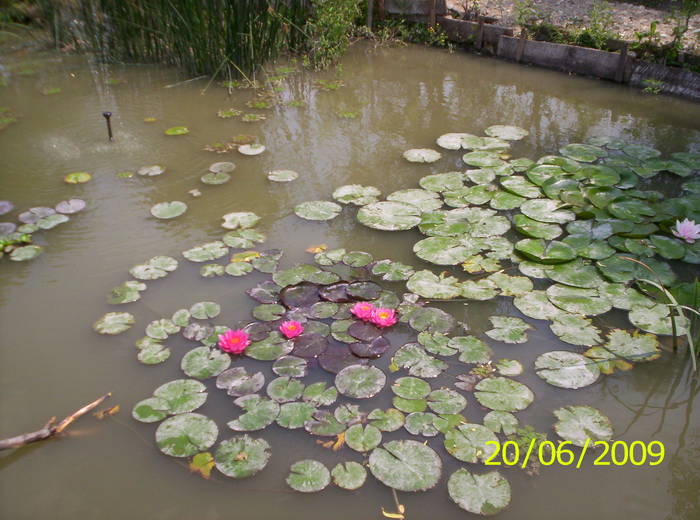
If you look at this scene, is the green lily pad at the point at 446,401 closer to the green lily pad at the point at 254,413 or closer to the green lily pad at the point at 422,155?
the green lily pad at the point at 254,413

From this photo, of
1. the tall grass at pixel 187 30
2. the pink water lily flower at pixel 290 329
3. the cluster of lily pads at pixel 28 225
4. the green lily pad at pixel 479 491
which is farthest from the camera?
the tall grass at pixel 187 30

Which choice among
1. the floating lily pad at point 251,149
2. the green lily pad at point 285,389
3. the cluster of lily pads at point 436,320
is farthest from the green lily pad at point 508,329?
the floating lily pad at point 251,149

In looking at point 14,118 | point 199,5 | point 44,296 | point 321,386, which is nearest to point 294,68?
point 199,5

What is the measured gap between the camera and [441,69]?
5.27 m

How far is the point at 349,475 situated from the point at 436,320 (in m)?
0.80

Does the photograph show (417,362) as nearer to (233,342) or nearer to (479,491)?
(479,491)

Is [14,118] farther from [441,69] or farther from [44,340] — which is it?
[441,69]

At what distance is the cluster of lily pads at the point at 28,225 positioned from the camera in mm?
2654

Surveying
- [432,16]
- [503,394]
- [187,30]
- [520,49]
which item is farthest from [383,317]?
[432,16]

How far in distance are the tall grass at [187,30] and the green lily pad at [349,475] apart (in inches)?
153

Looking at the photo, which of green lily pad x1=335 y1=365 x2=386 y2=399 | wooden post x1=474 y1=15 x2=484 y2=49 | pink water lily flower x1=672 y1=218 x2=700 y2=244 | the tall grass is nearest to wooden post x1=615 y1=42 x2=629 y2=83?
wooden post x1=474 y1=15 x2=484 y2=49

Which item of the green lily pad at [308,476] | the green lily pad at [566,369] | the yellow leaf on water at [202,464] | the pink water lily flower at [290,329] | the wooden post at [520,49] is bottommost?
the yellow leaf on water at [202,464]

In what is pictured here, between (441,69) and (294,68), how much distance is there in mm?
1457

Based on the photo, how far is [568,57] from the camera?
196 inches
